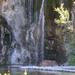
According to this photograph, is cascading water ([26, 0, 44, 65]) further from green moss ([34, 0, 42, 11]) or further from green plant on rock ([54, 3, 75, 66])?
green plant on rock ([54, 3, 75, 66])

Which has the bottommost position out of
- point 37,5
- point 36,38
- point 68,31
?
point 36,38

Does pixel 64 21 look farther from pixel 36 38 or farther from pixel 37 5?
pixel 37 5

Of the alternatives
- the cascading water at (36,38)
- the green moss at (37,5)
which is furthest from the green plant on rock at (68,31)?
the green moss at (37,5)

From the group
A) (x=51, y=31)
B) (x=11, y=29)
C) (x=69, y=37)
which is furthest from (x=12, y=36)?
(x=69, y=37)

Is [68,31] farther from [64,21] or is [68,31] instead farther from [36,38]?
[36,38]

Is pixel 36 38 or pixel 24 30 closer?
pixel 36 38

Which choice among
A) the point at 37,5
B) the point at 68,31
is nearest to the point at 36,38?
the point at 37,5

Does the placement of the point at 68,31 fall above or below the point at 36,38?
above

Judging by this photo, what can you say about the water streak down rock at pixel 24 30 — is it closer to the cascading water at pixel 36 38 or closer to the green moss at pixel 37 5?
the cascading water at pixel 36 38

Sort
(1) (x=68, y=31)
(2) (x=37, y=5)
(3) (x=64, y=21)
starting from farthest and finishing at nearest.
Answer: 1. (2) (x=37, y=5)
2. (1) (x=68, y=31)
3. (3) (x=64, y=21)

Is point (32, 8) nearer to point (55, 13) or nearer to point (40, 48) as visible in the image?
point (55, 13)

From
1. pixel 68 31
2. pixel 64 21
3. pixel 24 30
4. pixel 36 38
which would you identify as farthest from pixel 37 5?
pixel 64 21

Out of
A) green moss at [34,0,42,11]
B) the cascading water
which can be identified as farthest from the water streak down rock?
green moss at [34,0,42,11]

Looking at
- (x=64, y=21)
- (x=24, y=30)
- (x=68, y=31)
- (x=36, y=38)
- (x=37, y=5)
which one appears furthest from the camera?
(x=24, y=30)
